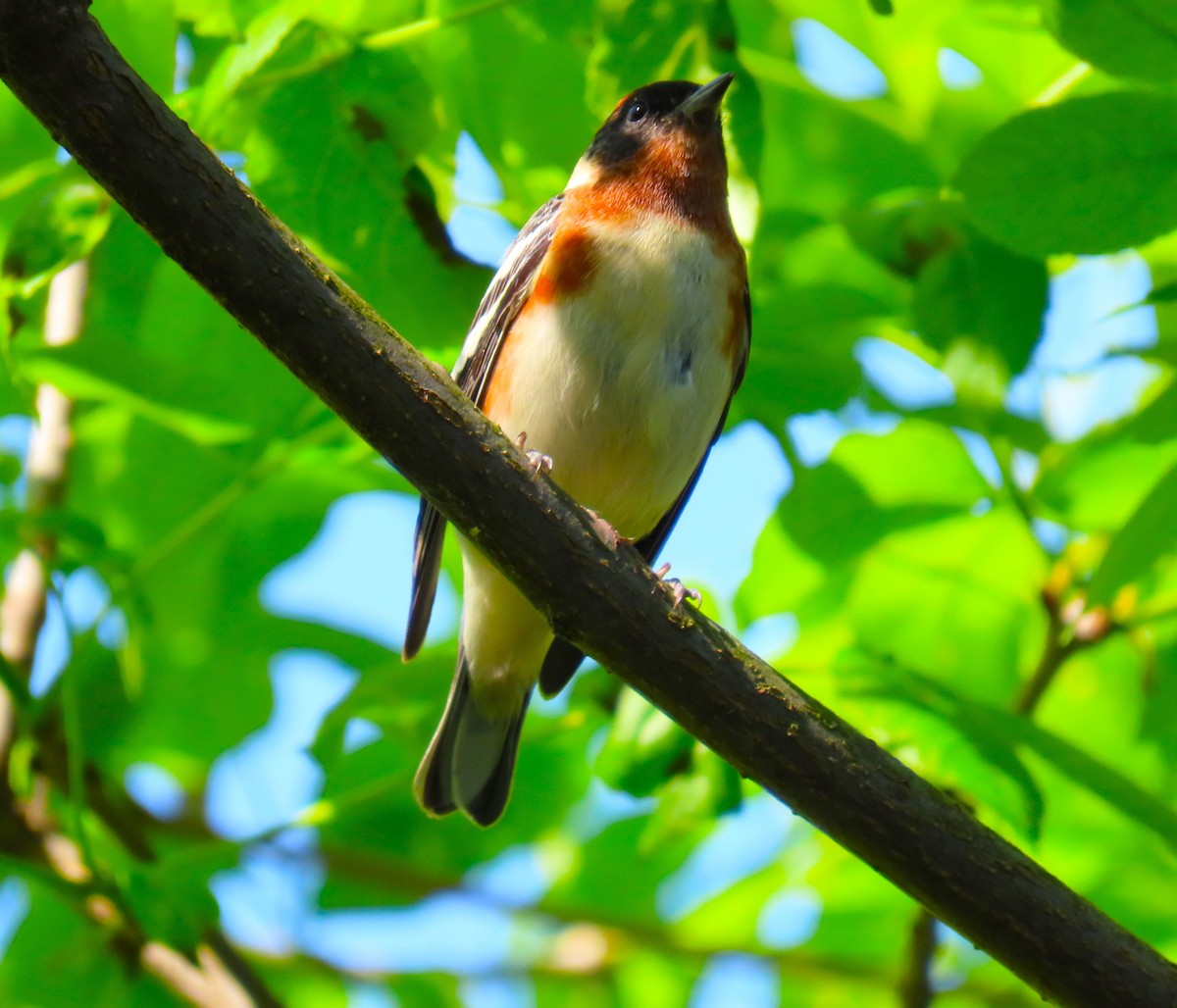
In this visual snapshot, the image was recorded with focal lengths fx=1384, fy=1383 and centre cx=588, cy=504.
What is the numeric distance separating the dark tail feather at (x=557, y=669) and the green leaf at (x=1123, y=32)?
2464 mm

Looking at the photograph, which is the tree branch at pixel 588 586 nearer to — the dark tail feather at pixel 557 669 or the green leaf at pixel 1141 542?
the green leaf at pixel 1141 542

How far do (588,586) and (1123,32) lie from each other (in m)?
1.65

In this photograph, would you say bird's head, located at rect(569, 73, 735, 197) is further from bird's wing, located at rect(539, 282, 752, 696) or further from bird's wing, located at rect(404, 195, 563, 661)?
bird's wing, located at rect(539, 282, 752, 696)

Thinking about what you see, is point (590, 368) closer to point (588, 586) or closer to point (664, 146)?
point (664, 146)

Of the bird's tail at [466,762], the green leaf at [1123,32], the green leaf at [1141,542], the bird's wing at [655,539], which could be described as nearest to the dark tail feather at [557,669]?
the bird's wing at [655,539]

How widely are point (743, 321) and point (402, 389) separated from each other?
73.2 inches

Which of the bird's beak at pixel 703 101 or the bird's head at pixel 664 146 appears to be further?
the bird's head at pixel 664 146

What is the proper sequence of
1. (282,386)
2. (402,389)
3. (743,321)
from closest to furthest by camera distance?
(402,389) < (282,386) < (743,321)

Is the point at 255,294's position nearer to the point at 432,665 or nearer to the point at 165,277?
the point at 165,277

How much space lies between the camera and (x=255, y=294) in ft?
8.11

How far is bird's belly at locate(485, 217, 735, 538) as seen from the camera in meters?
4.12

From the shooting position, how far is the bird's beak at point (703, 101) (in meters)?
3.91

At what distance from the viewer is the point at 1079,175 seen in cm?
293

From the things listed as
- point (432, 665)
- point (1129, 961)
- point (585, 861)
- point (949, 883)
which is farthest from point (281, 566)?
point (1129, 961)
